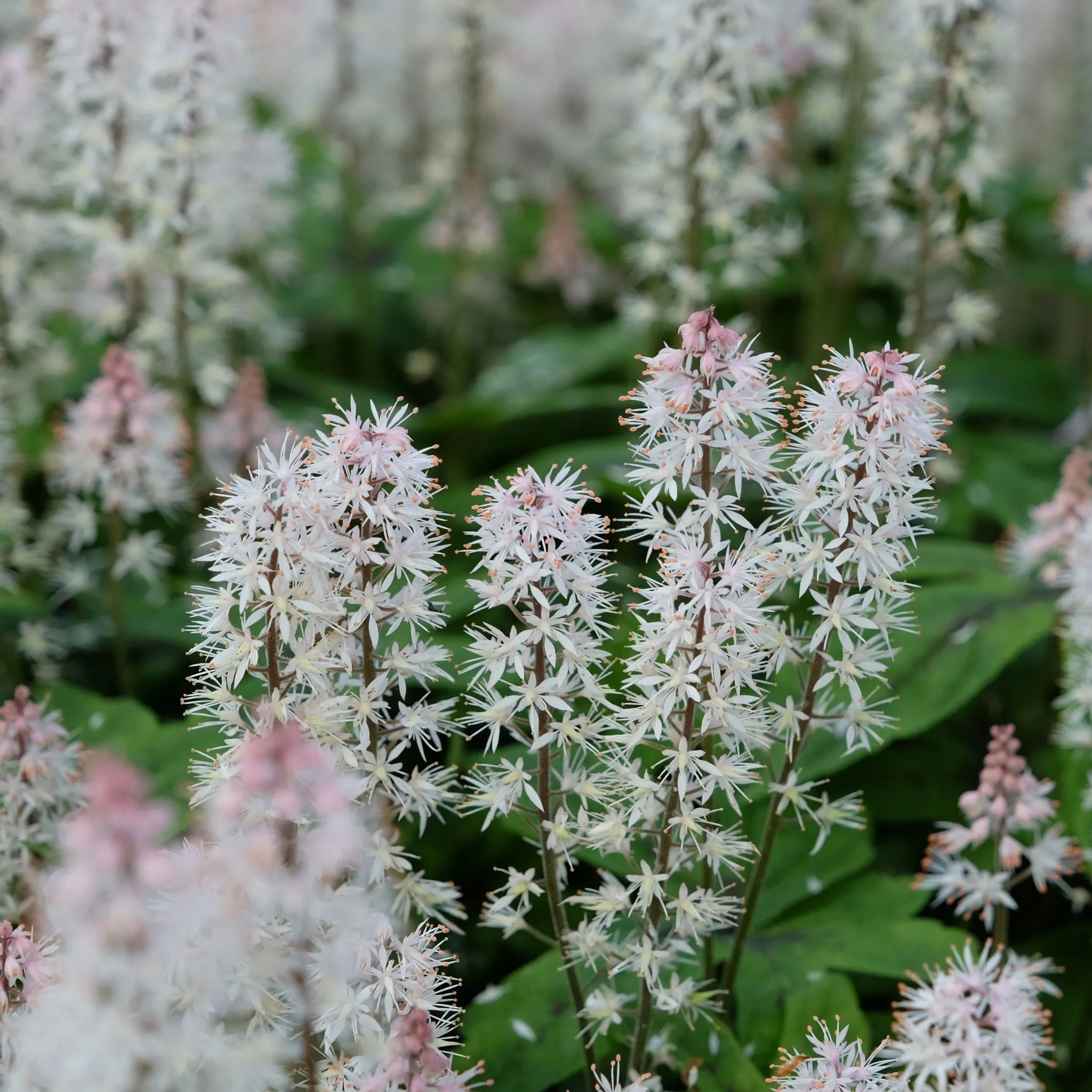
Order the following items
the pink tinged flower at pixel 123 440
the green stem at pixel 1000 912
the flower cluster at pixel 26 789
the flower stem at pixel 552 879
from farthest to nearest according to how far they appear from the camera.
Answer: the pink tinged flower at pixel 123 440 → the green stem at pixel 1000 912 → the flower cluster at pixel 26 789 → the flower stem at pixel 552 879

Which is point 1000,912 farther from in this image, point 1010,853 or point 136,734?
point 136,734

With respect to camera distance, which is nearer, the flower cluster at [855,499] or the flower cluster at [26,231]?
the flower cluster at [855,499]

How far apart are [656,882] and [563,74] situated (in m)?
4.15

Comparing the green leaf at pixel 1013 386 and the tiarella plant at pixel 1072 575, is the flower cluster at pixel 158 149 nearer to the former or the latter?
the tiarella plant at pixel 1072 575

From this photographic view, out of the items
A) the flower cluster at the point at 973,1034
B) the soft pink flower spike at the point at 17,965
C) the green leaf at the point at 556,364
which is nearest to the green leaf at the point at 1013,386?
the green leaf at the point at 556,364

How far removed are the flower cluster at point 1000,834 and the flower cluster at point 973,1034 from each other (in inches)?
13.0

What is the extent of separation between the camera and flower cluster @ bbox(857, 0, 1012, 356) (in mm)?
2838

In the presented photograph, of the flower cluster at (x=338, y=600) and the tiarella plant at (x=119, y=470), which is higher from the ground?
the tiarella plant at (x=119, y=470)

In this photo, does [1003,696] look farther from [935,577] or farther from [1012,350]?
[1012,350]

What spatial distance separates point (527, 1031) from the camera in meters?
1.82

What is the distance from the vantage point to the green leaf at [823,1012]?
5.88 ft

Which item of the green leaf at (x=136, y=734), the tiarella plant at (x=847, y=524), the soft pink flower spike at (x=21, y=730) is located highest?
the green leaf at (x=136, y=734)

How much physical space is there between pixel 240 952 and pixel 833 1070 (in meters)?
0.72

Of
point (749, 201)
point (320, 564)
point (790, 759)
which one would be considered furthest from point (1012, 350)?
point (320, 564)
